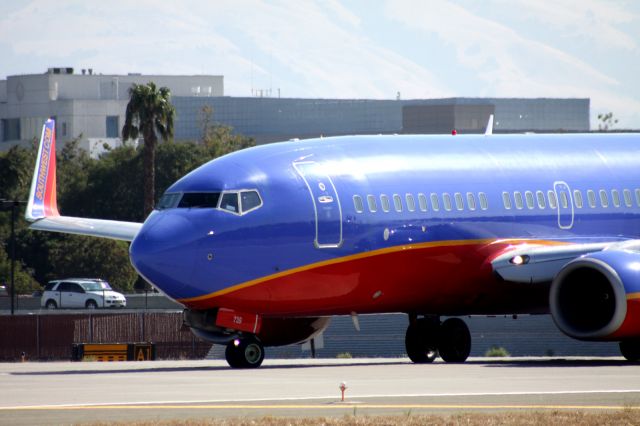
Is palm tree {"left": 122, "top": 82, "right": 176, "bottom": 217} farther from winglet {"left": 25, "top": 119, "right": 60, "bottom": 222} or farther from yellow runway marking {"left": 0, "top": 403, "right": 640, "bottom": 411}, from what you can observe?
yellow runway marking {"left": 0, "top": 403, "right": 640, "bottom": 411}

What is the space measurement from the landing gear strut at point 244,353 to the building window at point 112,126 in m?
160

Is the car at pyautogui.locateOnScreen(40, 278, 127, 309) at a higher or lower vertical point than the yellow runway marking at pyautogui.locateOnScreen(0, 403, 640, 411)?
lower

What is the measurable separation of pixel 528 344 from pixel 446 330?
953 inches

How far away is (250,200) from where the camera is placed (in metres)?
33.3

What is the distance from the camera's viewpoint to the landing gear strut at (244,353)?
33.9 meters

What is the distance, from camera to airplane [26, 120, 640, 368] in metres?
33.1

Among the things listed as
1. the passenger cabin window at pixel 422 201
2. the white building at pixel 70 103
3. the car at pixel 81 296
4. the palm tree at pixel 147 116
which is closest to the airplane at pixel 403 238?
the passenger cabin window at pixel 422 201

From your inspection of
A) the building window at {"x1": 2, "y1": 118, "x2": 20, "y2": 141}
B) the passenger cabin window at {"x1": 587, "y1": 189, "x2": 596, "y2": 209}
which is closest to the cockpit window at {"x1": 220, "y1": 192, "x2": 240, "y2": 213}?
the passenger cabin window at {"x1": 587, "y1": 189, "x2": 596, "y2": 209}

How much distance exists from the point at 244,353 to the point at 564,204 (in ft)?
27.5

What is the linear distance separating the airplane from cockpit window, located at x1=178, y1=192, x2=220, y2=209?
0.03 metres

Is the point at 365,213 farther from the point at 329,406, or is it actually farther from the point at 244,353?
the point at 329,406

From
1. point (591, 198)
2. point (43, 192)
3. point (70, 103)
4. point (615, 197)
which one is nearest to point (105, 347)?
point (43, 192)

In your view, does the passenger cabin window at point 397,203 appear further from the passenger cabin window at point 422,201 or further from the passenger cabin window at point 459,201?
the passenger cabin window at point 459,201

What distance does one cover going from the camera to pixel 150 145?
10575 centimetres
